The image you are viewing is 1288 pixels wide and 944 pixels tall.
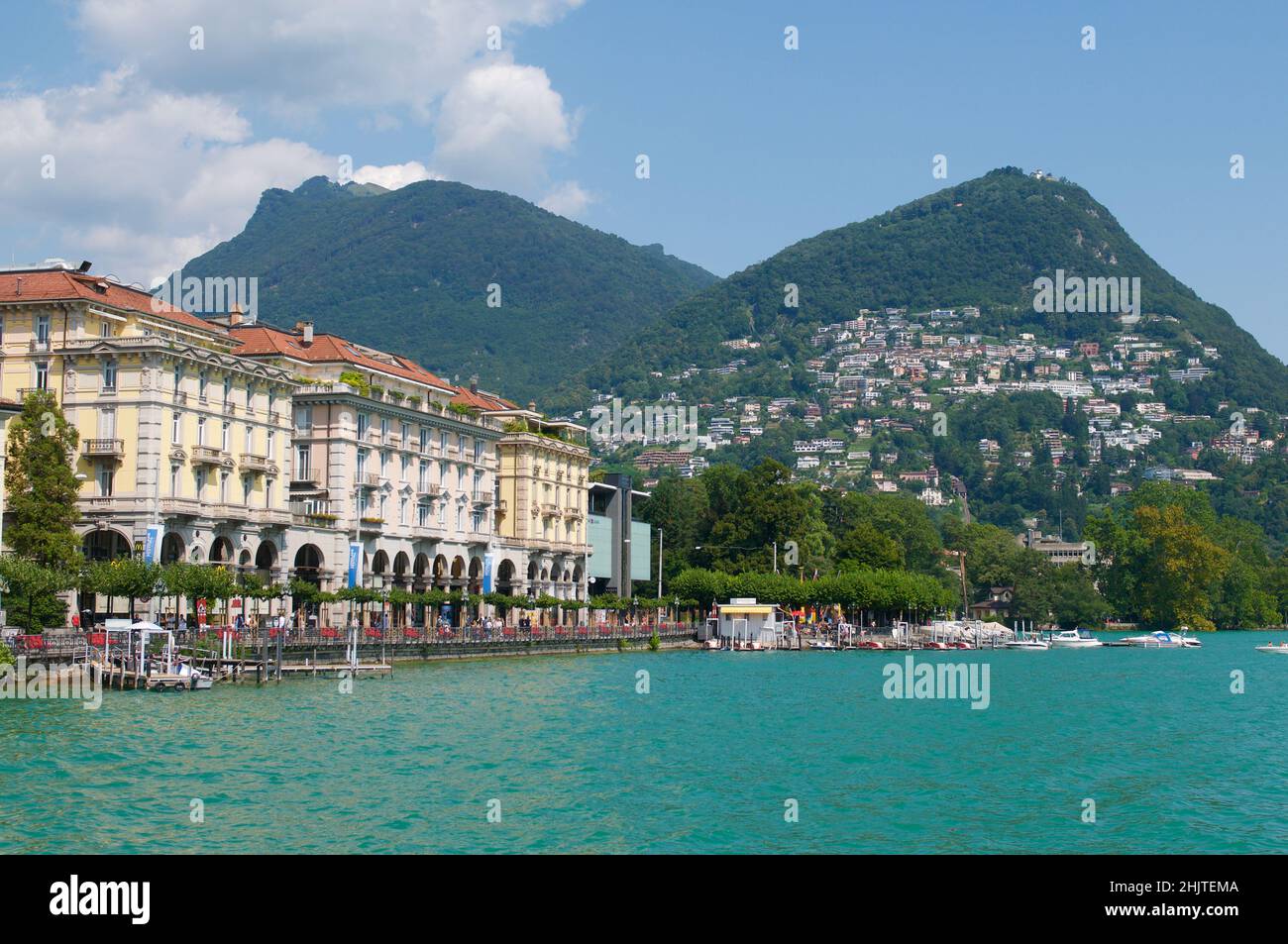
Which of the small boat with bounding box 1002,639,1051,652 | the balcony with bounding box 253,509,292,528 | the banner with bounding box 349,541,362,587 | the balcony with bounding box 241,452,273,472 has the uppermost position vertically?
the balcony with bounding box 241,452,273,472

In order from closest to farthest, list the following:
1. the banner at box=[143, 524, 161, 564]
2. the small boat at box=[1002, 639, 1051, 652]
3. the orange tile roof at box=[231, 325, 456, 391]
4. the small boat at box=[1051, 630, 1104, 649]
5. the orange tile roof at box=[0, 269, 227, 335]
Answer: the banner at box=[143, 524, 161, 564] → the orange tile roof at box=[0, 269, 227, 335] → the orange tile roof at box=[231, 325, 456, 391] → the small boat at box=[1002, 639, 1051, 652] → the small boat at box=[1051, 630, 1104, 649]

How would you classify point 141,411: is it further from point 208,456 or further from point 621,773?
point 621,773

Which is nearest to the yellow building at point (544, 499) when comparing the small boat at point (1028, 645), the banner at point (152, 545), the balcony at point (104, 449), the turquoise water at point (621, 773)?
the balcony at point (104, 449)

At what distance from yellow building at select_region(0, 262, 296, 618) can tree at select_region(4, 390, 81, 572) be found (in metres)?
5.37

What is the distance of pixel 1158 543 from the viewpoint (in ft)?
563

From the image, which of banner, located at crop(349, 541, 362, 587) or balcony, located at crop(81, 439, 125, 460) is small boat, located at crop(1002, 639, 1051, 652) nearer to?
banner, located at crop(349, 541, 362, 587)

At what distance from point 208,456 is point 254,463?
3833 mm

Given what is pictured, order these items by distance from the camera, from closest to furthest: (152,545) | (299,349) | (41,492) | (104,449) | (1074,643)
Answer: (41,492), (152,545), (104,449), (299,349), (1074,643)

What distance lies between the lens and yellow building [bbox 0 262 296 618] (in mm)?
66688

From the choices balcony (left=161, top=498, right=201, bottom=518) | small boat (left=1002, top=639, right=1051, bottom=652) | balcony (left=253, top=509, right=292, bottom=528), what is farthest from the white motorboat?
balcony (left=161, top=498, right=201, bottom=518)

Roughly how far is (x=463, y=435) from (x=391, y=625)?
16.7 metres

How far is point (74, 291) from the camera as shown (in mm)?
68750

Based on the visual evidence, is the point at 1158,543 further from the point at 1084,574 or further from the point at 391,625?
the point at 391,625

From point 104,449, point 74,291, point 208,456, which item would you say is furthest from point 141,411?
point 74,291
